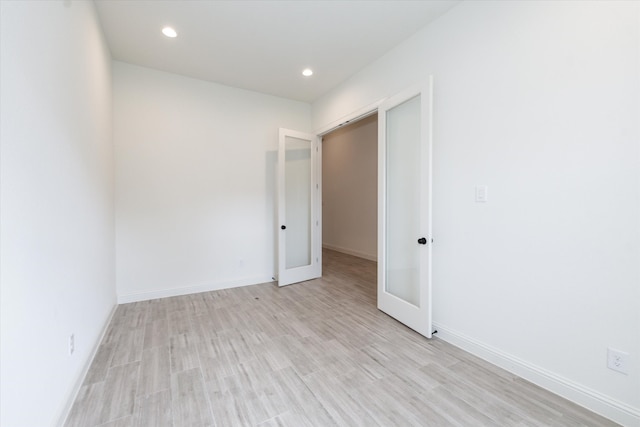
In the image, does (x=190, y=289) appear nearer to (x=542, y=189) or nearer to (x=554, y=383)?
(x=554, y=383)

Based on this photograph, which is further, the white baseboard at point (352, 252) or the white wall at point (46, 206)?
the white baseboard at point (352, 252)

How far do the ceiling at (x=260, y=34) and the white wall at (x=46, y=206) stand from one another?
0.51m

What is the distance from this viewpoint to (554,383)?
1.77 m

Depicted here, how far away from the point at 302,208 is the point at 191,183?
1.69 metres

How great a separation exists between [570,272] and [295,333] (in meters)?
2.19

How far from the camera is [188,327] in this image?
107 inches

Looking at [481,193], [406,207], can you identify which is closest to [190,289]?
[406,207]

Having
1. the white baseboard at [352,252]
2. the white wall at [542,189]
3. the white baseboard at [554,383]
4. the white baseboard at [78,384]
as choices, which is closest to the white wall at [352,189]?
the white baseboard at [352,252]

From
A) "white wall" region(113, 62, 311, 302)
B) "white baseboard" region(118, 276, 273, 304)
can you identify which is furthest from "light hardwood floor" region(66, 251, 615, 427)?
"white wall" region(113, 62, 311, 302)

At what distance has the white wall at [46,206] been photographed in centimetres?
106

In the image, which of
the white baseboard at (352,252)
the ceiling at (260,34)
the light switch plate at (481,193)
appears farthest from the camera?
the white baseboard at (352,252)

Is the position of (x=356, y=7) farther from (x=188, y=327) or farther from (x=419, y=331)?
(x=188, y=327)

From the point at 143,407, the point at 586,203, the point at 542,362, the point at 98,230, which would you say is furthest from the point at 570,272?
the point at 98,230

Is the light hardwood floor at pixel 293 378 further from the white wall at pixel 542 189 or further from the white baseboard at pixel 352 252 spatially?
the white baseboard at pixel 352 252
